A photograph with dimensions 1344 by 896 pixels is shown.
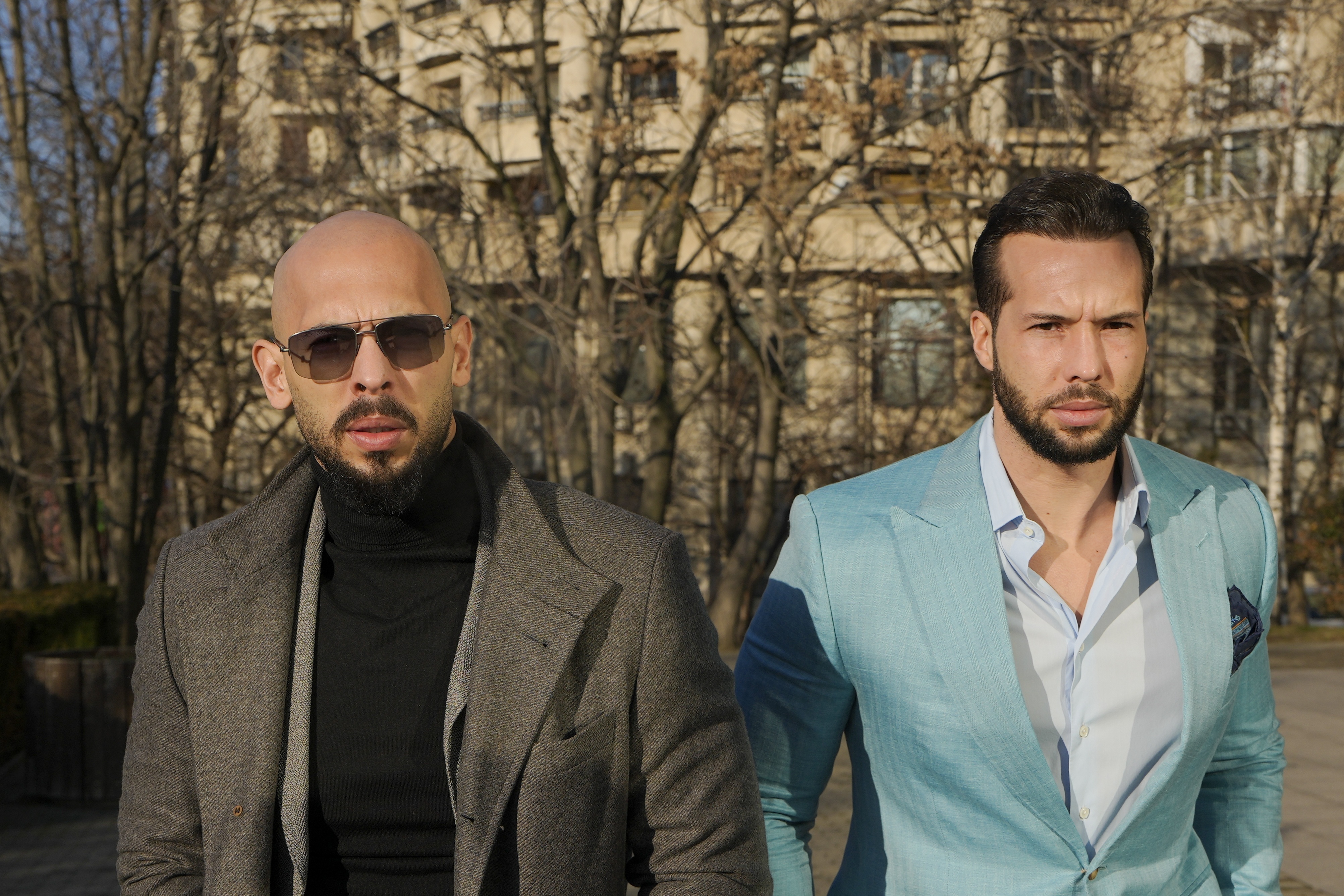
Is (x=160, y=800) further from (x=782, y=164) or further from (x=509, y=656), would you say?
(x=782, y=164)

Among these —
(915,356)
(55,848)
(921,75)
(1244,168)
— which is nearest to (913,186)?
(915,356)

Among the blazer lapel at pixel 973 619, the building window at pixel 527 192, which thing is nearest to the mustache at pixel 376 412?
the blazer lapel at pixel 973 619

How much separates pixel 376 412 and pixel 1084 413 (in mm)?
1305

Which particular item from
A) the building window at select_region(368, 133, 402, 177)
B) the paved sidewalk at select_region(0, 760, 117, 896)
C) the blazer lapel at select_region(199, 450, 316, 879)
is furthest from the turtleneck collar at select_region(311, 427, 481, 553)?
the building window at select_region(368, 133, 402, 177)

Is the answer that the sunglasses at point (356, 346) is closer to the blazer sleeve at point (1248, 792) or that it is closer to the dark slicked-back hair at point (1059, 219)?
the dark slicked-back hair at point (1059, 219)

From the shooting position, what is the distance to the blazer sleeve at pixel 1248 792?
8.80ft

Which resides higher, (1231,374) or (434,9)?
(434,9)

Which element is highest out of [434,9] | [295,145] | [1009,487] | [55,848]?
[434,9]

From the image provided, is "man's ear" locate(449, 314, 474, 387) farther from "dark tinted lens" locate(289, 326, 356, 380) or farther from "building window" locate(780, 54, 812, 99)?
"building window" locate(780, 54, 812, 99)

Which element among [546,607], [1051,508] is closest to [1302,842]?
[1051,508]

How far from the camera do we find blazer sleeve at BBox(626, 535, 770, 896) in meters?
2.23

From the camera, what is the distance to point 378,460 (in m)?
2.43

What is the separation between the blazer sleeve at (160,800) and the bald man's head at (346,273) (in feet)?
1.95

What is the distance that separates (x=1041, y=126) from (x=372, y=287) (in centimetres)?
1723
